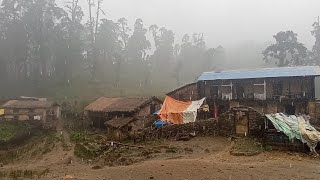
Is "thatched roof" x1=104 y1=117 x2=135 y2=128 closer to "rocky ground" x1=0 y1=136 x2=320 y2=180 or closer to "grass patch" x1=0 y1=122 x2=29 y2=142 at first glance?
"rocky ground" x1=0 y1=136 x2=320 y2=180

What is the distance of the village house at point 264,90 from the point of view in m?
34.5

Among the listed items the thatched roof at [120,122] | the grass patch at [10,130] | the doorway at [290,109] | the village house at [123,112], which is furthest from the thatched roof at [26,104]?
the doorway at [290,109]

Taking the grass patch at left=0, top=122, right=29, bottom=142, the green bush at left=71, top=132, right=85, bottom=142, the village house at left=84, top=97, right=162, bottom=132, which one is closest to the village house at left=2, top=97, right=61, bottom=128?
the grass patch at left=0, top=122, right=29, bottom=142

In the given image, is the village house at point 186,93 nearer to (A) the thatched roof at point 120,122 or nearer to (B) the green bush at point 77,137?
(A) the thatched roof at point 120,122

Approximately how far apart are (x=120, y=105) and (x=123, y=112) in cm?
173

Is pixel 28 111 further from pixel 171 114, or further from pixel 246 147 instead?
pixel 246 147

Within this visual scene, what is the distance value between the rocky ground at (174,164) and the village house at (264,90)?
35.6 ft

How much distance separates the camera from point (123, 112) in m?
34.4

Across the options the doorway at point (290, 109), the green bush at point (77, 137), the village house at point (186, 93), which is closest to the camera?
the green bush at point (77, 137)

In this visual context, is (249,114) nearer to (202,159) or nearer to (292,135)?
(292,135)

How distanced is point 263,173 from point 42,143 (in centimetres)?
2111

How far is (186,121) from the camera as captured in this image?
31938mm

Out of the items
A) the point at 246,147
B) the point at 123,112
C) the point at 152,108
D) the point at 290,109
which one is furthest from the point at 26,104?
the point at 290,109

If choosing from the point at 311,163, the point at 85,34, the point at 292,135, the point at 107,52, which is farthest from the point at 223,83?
the point at 85,34
